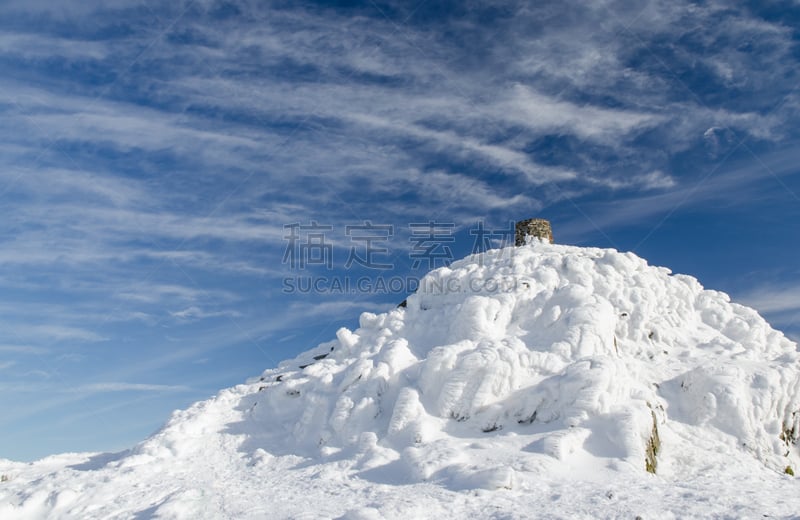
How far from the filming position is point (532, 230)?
34094 mm

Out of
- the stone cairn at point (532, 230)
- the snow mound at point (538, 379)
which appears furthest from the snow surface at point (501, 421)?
the stone cairn at point (532, 230)

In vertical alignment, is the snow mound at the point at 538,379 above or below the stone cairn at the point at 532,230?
below

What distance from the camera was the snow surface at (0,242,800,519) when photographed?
15.1 meters

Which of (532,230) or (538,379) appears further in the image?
(532,230)

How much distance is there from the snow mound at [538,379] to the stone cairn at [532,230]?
15.1 ft

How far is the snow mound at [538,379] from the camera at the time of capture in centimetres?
1795

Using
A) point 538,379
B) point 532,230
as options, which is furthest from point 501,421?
point 532,230

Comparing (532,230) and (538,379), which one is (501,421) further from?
(532,230)

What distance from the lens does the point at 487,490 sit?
14695 mm

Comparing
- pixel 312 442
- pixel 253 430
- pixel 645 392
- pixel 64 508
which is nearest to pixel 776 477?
pixel 645 392

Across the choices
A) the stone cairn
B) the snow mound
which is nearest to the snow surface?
the snow mound

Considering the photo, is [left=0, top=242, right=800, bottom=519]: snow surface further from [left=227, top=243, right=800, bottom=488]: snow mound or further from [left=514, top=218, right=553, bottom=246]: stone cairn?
[left=514, top=218, right=553, bottom=246]: stone cairn

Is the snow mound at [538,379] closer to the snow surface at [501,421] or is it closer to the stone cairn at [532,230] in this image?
the snow surface at [501,421]

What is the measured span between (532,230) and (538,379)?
49.0ft
